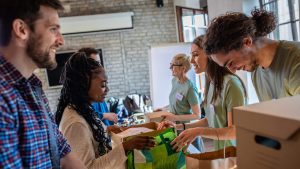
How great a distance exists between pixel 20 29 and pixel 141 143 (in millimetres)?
587

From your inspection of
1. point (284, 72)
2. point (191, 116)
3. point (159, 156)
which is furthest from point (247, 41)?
point (191, 116)

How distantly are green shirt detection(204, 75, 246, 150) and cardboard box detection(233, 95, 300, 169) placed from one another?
0.73 meters

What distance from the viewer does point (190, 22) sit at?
529 cm

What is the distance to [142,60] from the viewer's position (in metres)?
6.01

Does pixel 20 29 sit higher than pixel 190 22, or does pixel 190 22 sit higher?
pixel 190 22

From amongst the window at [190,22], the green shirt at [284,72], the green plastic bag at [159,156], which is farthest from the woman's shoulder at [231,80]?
the window at [190,22]

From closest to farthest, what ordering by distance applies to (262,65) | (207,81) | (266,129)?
1. (266,129)
2. (262,65)
3. (207,81)

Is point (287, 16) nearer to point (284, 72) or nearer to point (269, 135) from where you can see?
point (284, 72)

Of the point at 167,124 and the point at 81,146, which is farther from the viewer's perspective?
the point at 167,124

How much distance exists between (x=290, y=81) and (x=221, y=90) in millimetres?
465

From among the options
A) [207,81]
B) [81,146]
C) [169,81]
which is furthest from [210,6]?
[81,146]

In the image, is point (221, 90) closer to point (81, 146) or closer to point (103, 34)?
point (81, 146)

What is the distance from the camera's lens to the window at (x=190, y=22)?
181 inches

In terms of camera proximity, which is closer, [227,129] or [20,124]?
[20,124]
